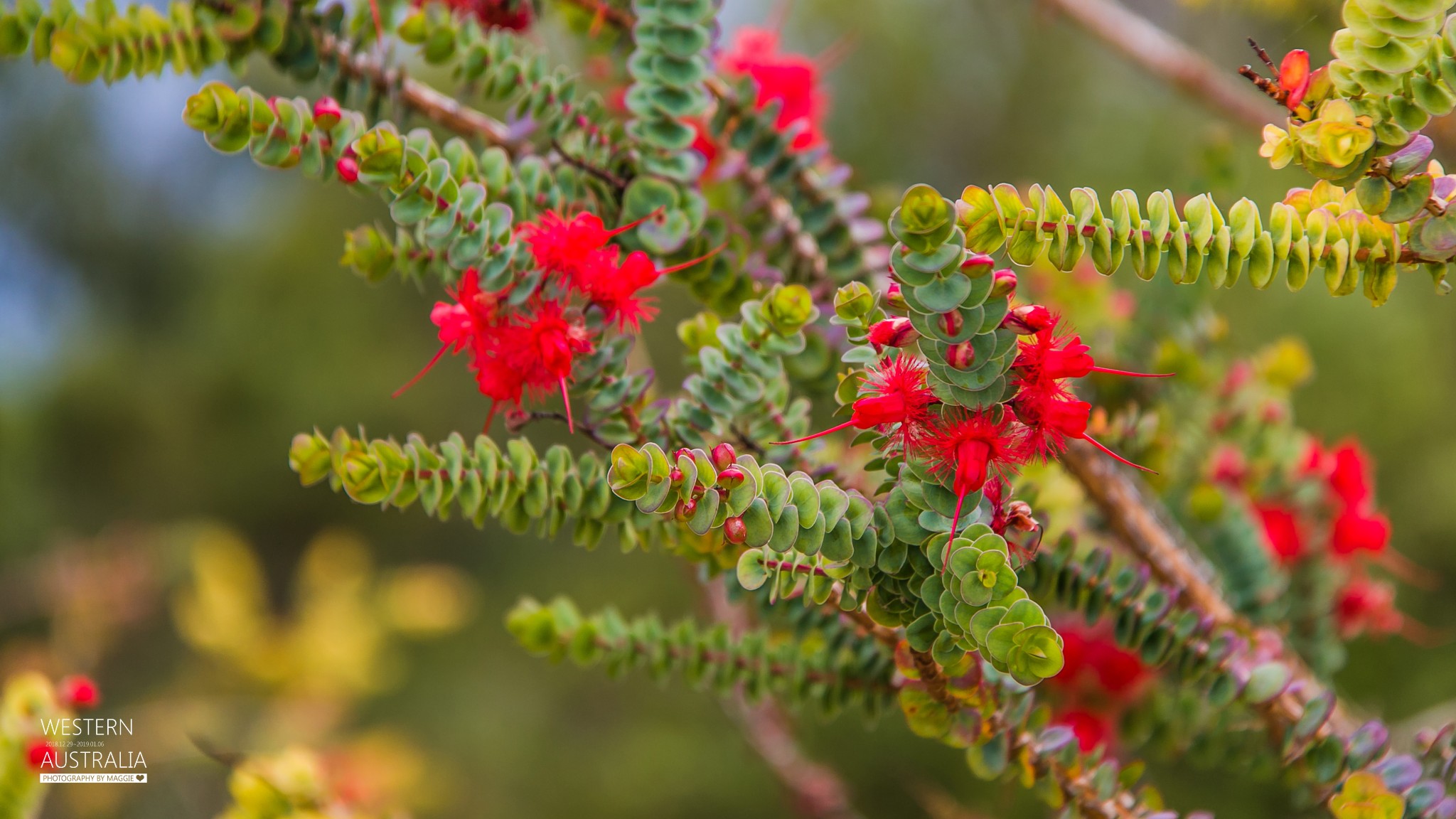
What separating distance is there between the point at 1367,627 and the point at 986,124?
206cm

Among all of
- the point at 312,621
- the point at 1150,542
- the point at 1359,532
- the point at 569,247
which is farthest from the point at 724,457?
the point at 312,621

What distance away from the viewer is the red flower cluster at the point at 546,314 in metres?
0.36

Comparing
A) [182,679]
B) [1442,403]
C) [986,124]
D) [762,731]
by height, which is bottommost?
[182,679]

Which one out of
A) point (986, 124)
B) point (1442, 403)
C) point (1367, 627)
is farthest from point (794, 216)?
point (986, 124)

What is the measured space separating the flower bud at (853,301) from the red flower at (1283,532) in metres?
0.55

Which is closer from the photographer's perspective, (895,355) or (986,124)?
(895,355)

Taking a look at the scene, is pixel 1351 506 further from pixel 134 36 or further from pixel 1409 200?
pixel 134 36

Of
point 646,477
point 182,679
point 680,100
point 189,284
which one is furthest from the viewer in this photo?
point 189,284

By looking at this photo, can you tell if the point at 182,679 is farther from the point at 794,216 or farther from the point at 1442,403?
the point at 1442,403

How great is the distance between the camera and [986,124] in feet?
8.43

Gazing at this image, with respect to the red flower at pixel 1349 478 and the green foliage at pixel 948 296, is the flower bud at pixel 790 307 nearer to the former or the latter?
the green foliage at pixel 948 296

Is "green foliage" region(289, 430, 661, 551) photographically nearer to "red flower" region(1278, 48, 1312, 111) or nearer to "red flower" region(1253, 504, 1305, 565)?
"red flower" region(1278, 48, 1312, 111)

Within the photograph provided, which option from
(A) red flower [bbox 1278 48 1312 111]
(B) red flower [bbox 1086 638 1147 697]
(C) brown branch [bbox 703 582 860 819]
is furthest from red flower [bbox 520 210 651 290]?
(B) red flower [bbox 1086 638 1147 697]

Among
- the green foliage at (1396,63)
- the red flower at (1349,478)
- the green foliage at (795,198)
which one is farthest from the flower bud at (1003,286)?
the red flower at (1349,478)
